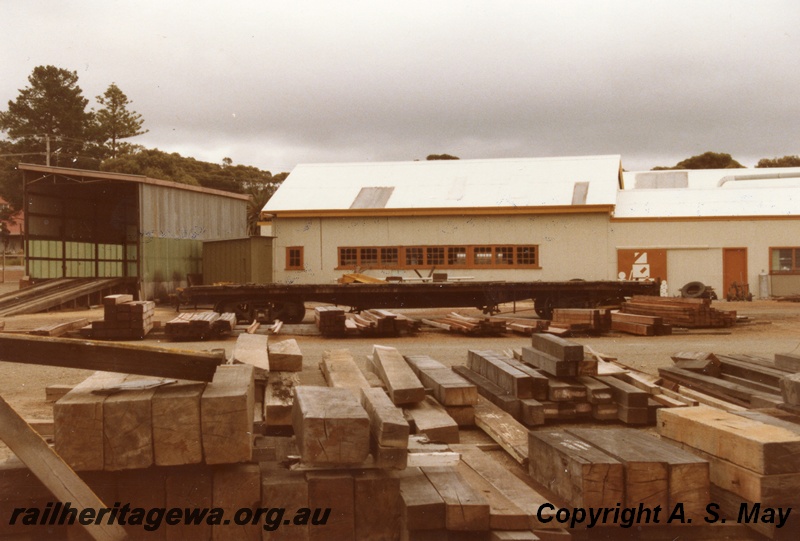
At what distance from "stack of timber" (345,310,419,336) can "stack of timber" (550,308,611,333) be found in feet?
11.4

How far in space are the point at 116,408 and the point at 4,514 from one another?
3.11 ft

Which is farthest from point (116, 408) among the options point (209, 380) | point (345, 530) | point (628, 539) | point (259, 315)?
point (259, 315)

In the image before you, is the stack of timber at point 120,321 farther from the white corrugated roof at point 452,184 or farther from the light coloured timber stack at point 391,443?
the white corrugated roof at point 452,184

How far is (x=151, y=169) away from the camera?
47.2 metres

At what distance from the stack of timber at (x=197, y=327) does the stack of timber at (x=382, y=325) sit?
284cm

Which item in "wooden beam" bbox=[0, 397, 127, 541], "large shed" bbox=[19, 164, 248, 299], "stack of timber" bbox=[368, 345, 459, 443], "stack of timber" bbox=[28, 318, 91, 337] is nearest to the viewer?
"wooden beam" bbox=[0, 397, 127, 541]

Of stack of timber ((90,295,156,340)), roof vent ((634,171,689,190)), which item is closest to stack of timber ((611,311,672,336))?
stack of timber ((90,295,156,340))

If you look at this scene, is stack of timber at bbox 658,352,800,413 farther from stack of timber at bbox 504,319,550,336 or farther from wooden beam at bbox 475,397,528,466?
stack of timber at bbox 504,319,550,336

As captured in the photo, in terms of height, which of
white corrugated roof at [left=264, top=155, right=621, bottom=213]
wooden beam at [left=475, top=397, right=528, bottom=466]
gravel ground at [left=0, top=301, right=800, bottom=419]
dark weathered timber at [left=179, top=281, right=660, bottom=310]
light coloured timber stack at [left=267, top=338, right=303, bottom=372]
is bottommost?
gravel ground at [left=0, top=301, right=800, bottom=419]

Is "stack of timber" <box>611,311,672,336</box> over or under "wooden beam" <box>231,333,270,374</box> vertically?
under

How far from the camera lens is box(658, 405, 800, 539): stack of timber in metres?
3.82

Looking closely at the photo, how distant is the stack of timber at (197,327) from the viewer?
14.1 m

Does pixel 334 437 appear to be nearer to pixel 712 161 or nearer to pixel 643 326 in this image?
pixel 643 326

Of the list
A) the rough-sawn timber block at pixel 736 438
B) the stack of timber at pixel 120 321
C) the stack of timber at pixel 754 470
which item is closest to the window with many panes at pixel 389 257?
the stack of timber at pixel 120 321
